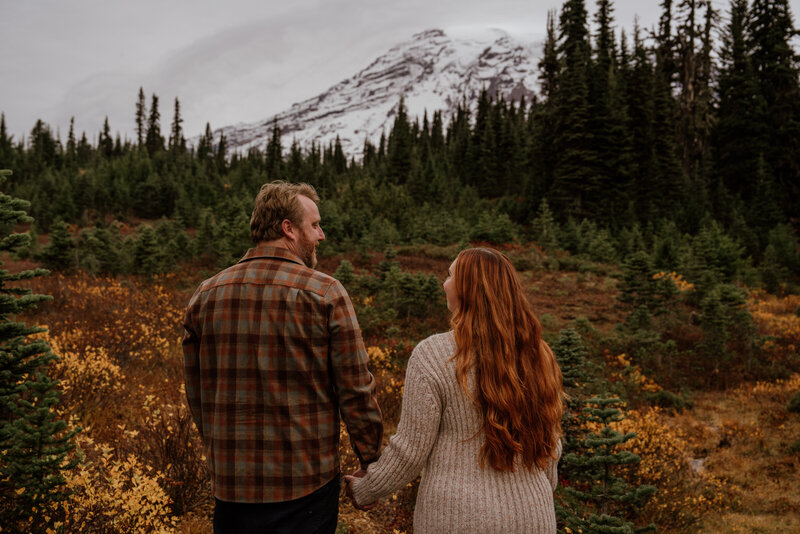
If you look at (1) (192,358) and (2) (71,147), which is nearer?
(1) (192,358)

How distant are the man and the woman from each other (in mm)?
350

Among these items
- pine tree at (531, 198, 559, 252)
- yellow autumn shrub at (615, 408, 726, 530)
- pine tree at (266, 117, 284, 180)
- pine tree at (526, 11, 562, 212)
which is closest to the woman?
yellow autumn shrub at (615, 408, 726, 530)

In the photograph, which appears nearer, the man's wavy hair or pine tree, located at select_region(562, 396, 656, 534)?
the man's wavy hair

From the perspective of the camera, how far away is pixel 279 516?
2322 millimetres

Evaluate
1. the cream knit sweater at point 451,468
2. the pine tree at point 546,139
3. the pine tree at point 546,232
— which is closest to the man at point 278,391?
the cream knit sweater at point 451,468

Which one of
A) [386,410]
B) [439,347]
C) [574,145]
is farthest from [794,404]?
[574,145]

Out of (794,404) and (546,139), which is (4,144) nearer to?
(546,139)

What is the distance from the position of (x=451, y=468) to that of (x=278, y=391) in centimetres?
94

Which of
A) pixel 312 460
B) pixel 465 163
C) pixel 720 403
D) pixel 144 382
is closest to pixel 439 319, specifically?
pixel 720 403

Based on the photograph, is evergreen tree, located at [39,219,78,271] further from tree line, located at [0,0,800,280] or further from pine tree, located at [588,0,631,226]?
pine tree, located at [588,0,631,226]

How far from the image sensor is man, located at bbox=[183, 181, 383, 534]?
91.2 inches

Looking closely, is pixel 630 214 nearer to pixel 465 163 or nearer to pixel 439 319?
pixel 439 319

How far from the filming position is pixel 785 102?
3167cm

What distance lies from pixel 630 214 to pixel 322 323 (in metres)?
31.0
